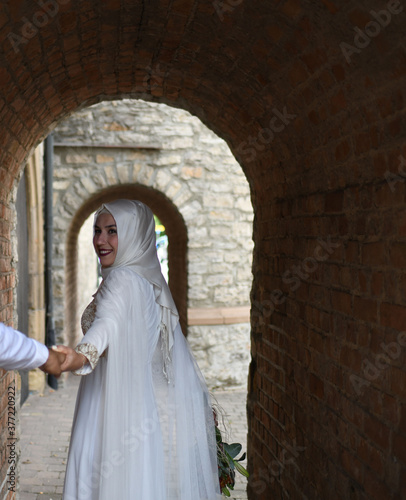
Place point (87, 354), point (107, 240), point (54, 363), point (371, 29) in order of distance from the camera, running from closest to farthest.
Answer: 1. point (371, 29)
2. point (54, 363)
3. point (87, 354)
4. point (107, 240)

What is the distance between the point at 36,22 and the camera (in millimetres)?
2139

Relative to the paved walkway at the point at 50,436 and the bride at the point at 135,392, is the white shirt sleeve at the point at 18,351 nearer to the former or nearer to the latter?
the bride at the point at 135,392

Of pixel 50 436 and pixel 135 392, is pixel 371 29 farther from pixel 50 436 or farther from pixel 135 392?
pixel 50 436

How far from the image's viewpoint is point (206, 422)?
2.91 metres

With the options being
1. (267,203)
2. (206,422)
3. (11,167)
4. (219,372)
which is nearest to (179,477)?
(206,422)

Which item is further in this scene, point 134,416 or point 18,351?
point 134,416

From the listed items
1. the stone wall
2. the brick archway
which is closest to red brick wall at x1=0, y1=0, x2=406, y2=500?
the stone wall

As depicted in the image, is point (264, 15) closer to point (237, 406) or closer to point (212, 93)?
point (212, 93)

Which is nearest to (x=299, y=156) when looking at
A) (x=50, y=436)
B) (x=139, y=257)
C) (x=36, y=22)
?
(x=139, y=257)

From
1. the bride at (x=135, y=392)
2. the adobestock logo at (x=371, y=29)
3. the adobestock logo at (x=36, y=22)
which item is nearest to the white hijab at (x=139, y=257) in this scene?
the bride at (x=135, y=392)

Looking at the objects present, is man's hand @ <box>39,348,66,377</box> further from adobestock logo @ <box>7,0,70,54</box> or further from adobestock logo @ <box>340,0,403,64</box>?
adobestock logo @ <box>340,0,403,64</box>

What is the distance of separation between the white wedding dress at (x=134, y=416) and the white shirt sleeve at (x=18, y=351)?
0.34 meters

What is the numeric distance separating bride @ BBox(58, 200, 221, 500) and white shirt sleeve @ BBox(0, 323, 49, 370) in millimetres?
298

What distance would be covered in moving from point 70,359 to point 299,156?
145 centimetres
